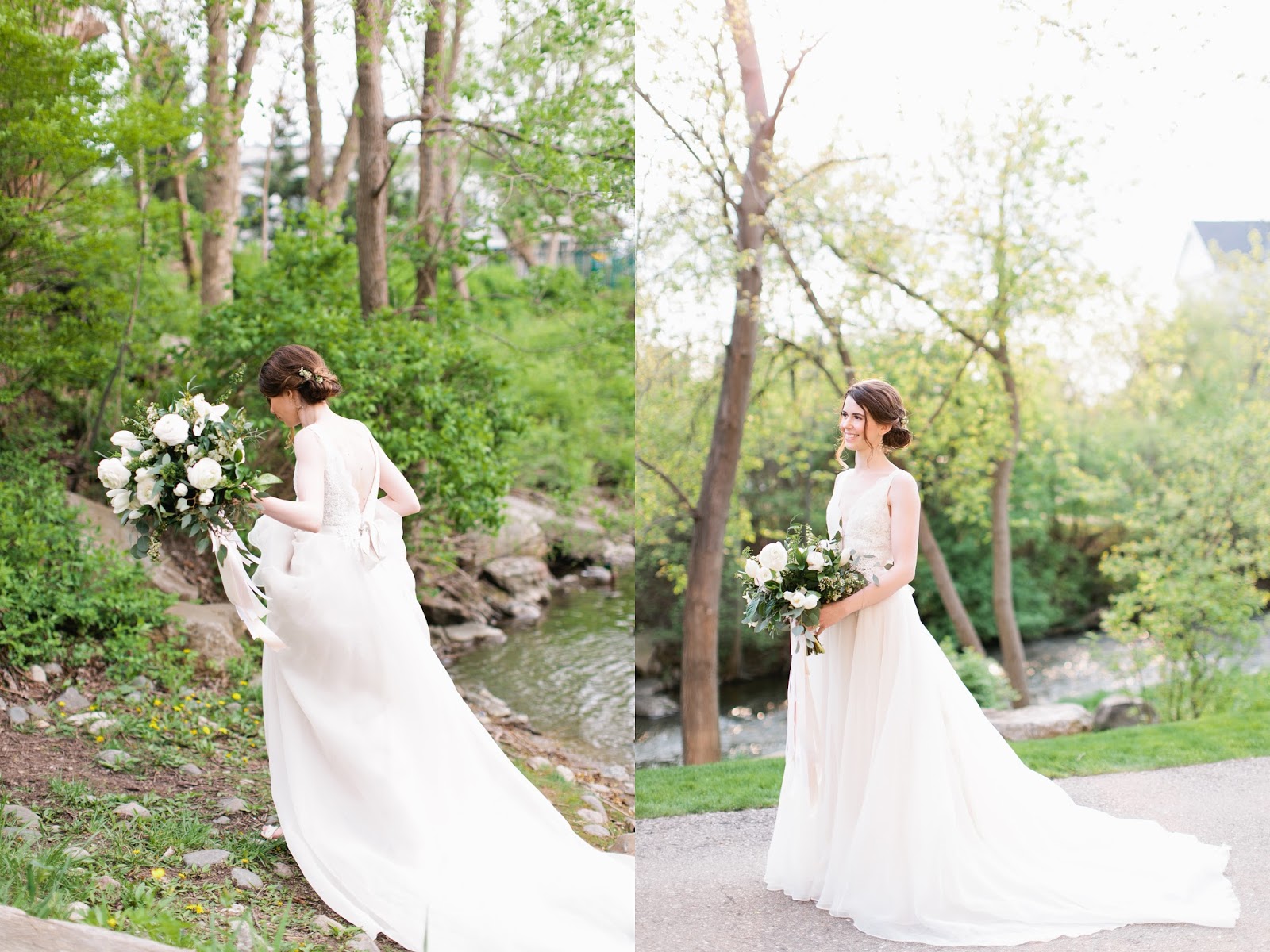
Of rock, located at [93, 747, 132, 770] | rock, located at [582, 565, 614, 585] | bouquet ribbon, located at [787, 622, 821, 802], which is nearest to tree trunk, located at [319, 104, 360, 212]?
rock, located at [582, 565, 614, 585]

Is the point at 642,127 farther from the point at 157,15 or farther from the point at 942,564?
the point at 942,564

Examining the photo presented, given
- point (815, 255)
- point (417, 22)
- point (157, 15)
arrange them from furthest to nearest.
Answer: point (815, 255)
point (157, 15)
point (417, 22)

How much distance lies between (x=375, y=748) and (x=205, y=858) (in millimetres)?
797

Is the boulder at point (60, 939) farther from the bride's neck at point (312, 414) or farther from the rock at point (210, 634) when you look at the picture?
the rock at point (210, 634)

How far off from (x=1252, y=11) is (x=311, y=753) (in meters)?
8.54

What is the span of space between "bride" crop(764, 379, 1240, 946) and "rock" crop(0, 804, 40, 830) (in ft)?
9.16

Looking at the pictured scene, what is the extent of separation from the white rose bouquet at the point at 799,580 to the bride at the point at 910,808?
63mm

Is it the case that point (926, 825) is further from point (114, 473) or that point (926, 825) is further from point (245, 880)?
point (114, 473)

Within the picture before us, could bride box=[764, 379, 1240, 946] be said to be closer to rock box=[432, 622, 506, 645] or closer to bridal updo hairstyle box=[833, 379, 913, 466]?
bridal updo hairstyle box=[833, 379, 913, 466]

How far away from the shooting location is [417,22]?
6488 millimetres

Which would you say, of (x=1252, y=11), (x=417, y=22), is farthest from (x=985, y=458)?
(x=417, y=22)

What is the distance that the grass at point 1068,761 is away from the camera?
5184 millimetres

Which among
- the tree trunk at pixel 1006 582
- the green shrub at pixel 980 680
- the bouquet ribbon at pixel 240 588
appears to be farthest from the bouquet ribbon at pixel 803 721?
the tree trunk at pixel 1006 582

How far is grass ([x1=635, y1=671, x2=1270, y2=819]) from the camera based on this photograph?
5.18m
